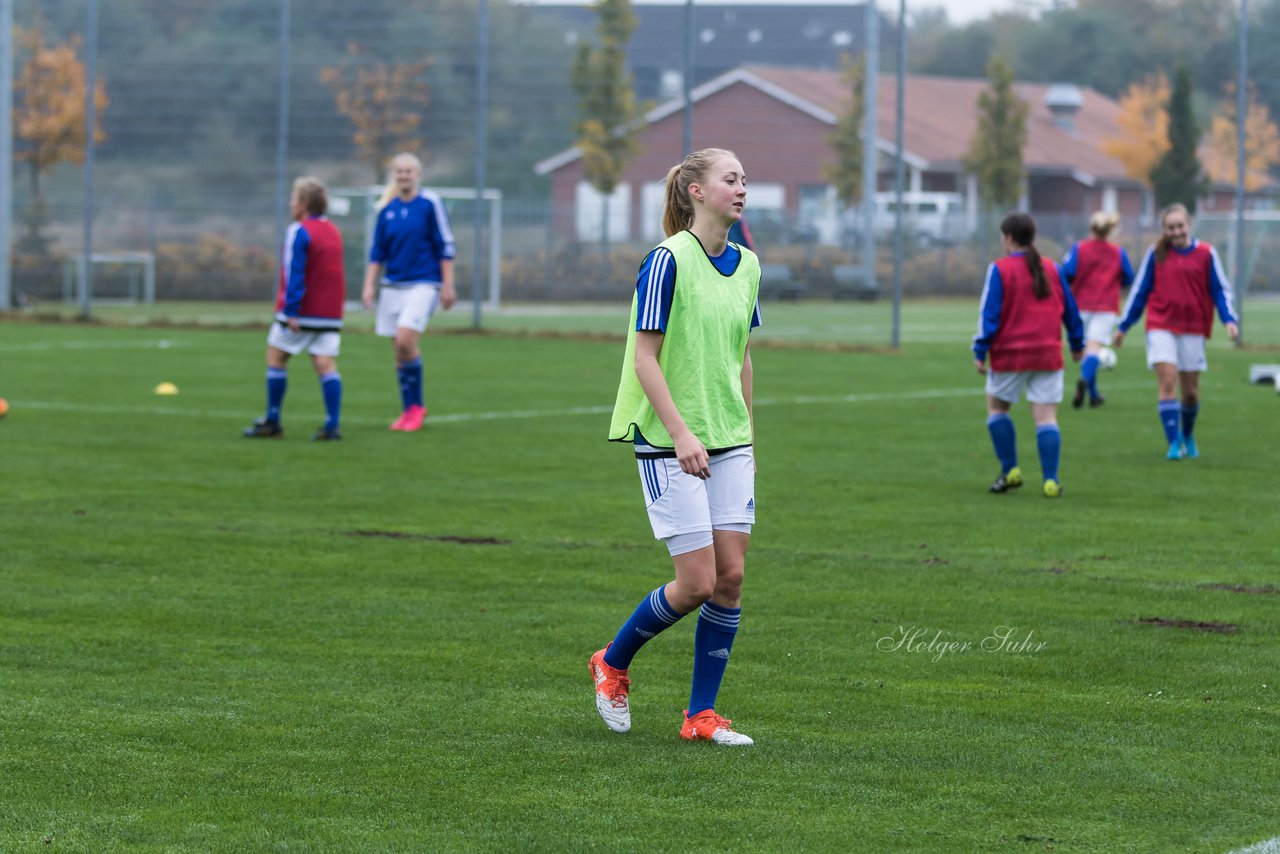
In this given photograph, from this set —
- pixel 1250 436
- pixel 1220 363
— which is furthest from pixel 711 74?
pixel 1250 436

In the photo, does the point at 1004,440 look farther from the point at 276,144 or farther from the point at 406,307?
the point at 276,144

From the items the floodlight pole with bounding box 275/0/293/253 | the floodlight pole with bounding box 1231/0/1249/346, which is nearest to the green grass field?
the floodlight pole with bounding box 1231/0/1249/346

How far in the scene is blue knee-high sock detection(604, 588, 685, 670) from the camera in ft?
18.8

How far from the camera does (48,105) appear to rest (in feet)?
102

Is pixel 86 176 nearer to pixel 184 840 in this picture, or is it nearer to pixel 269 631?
pixel 269 631

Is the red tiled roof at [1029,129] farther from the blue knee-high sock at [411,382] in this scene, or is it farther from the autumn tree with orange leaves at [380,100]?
the blue knee-high sock at [411,382]

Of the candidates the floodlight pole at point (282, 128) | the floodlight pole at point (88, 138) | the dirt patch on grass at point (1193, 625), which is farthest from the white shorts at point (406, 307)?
the floodlight pole at point (88, 138)

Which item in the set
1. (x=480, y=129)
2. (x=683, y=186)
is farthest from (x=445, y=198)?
(x=683, y=186)

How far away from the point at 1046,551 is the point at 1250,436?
6.10 m

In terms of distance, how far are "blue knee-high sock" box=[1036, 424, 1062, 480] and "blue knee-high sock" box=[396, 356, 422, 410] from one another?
5.34 meters

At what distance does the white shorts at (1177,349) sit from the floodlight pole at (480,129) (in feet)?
47.9

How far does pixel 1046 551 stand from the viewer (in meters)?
9.16

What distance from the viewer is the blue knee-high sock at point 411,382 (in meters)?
14.6

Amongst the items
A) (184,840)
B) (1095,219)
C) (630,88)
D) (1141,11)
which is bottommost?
(184,840)
